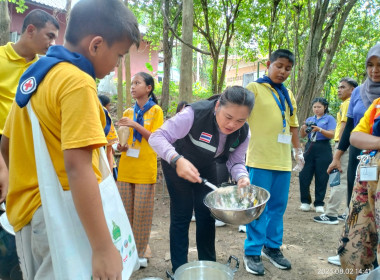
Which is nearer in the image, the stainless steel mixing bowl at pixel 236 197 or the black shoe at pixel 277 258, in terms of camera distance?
the stainless steel mixing bowl at pixel 236 197

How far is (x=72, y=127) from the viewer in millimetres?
912

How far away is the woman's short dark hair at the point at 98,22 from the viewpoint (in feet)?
3.51

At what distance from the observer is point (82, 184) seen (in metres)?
0.92

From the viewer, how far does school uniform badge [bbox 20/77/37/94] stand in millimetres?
968

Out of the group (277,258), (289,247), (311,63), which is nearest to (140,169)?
(277,258)

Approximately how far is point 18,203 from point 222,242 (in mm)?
2834

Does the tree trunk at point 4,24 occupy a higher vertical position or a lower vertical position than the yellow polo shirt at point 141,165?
higher

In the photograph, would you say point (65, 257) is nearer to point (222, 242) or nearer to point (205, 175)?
point (205, 175)

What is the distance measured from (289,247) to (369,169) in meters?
1.87

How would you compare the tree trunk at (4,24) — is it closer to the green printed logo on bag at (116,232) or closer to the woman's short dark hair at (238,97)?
the woman's short dark hair at (238,97)

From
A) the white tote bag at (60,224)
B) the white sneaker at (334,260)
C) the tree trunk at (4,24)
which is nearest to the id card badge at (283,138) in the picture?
the white sneaker at (334,260)

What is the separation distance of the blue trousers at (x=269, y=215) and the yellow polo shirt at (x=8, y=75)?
84.5 inches

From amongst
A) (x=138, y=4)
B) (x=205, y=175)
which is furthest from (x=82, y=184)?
(x=138, y=4)

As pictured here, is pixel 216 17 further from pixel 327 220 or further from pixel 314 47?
pixel 327 220
